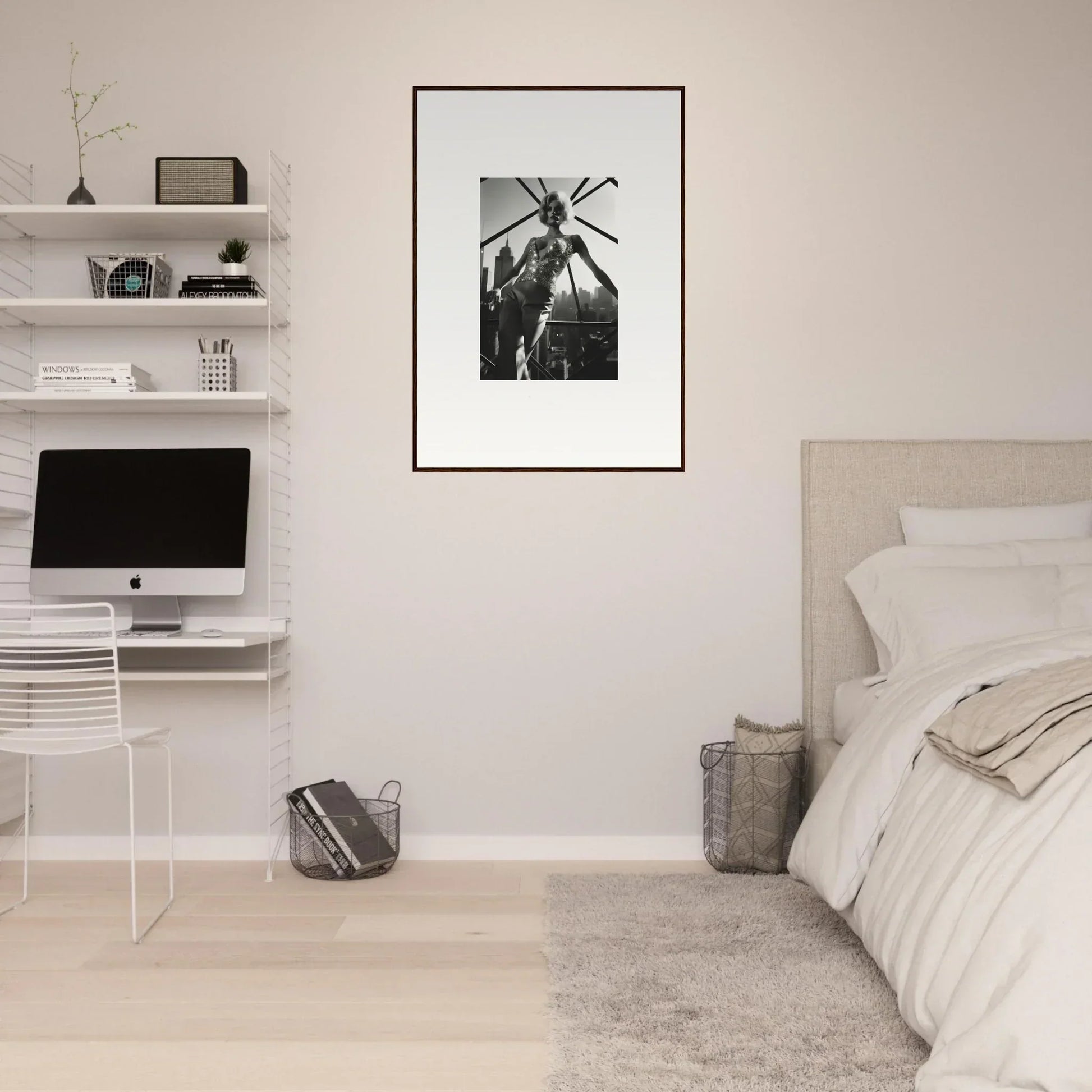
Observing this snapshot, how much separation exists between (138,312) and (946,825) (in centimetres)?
266

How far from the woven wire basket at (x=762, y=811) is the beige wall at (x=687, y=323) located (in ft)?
0.78

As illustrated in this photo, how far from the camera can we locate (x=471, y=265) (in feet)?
11.1

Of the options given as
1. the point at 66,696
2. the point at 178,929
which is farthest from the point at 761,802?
the point at 66,696

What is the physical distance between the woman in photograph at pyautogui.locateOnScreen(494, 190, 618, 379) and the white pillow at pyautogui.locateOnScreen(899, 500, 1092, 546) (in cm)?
123

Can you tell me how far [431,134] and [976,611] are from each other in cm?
222

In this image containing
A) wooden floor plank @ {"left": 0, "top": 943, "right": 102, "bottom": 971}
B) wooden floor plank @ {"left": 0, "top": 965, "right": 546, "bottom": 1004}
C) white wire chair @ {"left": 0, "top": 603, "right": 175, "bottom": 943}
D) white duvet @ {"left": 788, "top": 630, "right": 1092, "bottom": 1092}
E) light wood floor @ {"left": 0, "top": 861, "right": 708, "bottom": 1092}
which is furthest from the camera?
white wire chair @ {"left": 0, "top": 603, "right": 175, "bottom": 943}

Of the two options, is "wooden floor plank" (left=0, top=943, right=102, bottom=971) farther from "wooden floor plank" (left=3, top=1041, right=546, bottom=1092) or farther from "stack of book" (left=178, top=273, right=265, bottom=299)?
"stack of book" (left=178, top=273, right=265, bottom=299)

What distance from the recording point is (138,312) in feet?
10.4

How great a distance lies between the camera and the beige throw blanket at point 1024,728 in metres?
1.75

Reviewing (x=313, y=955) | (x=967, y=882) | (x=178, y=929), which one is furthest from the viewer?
(x=178, y=929)

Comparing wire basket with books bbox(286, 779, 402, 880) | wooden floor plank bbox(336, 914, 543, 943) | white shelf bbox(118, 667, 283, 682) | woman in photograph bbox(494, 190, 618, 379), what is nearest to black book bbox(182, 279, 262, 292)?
woman in photograph bbox(494, 190, 618, 379)

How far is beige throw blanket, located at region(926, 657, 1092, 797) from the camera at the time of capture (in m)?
1.75

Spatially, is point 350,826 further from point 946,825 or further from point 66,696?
point 946,825

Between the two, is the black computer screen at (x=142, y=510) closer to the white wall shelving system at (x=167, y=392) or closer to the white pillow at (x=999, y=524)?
the white wall shelving system at (x=167, y=392)
